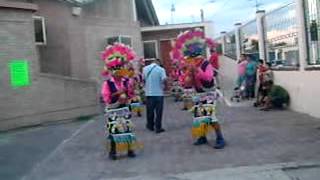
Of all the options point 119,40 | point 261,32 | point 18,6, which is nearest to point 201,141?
point 18,6

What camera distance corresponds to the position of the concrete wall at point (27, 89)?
1650cm

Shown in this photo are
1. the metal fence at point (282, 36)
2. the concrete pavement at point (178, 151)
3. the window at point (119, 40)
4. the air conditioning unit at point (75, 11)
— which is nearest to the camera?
the concrete pavement at point (178, 151)

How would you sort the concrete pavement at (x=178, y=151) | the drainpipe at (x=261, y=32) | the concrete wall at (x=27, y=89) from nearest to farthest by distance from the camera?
the concrete pavement at (x=178, y=151) < the concrete wall at (x=27, y=89) < the drainpipe at (x=261, y=32)

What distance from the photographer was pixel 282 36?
17000 mm

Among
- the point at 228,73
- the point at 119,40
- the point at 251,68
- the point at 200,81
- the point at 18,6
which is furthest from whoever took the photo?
the point at 228,73

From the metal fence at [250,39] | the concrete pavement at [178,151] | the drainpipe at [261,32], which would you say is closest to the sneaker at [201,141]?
the concrete pavement at [178,151]

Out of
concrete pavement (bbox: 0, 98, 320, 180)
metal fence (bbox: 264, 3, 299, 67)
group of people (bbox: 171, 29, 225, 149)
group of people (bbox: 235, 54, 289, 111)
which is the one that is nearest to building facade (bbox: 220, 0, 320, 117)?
metal fence (bbox: 264, 3, 299, 67)

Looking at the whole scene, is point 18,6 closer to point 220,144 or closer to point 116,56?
point 116,56

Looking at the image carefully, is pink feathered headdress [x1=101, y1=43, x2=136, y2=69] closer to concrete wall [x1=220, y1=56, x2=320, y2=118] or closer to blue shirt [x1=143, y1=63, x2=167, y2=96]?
blue shirt [x1=143, y1=63, x2=167, y2=96]

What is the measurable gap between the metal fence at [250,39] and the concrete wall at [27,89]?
6032 millimetres

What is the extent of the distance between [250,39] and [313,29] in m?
7.79

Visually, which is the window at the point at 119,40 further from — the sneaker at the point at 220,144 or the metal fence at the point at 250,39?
the sneaker at the point at 220,144

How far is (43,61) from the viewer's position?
21.4 metres

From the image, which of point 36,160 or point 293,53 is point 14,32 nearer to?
point 36,160
